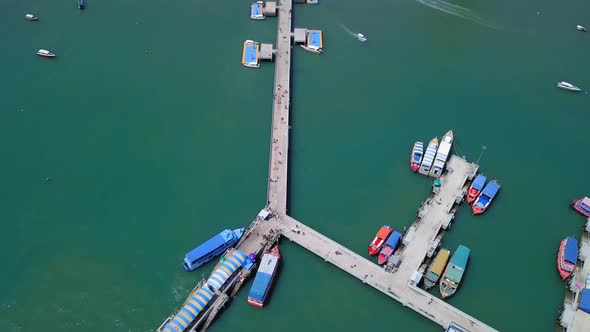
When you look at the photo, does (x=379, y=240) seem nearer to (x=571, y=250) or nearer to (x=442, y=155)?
(x=442, y=155)

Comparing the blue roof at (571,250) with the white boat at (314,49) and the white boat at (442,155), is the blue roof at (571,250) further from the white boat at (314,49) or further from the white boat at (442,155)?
the white boat at (314,49)

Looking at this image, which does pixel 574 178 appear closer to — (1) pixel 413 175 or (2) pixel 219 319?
(1) pixel 413 175

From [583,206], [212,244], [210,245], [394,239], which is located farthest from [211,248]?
[583,206]

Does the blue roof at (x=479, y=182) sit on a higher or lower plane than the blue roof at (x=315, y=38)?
lower

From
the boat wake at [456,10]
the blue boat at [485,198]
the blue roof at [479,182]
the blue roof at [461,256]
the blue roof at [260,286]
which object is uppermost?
the boat wake at [456,10]

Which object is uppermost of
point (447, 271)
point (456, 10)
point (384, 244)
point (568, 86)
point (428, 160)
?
point (456, 10)

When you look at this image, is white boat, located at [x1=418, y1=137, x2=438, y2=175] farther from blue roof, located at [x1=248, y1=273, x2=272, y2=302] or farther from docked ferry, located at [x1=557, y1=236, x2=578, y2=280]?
blue roof, located at [x1=248, y1=273, x2=272, y2=302]

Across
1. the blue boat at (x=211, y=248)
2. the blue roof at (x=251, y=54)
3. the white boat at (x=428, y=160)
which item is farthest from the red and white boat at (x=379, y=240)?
the blue roof at (x=251, y=54)

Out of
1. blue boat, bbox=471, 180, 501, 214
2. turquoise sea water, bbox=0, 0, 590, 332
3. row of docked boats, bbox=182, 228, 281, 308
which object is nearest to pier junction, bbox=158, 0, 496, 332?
row of docked boats, bbox=182, 228, 281, 308
